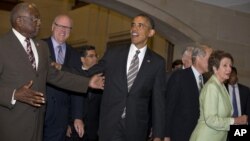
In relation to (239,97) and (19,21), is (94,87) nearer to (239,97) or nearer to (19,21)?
(19,21)

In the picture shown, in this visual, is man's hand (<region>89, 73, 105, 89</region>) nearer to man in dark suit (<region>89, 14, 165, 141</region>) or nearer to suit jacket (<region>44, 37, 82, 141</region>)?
man in dark suit (<region>89, 14, 165, 141</region>)

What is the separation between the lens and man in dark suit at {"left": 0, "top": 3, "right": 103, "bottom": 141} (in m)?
3.21

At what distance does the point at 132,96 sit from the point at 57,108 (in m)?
0.94

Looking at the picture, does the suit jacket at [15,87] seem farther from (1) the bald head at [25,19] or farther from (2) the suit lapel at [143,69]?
(2) the suit lapel at [143,69]

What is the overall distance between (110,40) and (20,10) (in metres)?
7.26

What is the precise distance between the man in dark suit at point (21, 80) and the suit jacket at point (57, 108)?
2.76ft

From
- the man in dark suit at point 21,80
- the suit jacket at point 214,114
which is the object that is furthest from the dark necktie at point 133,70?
the man in dark suit at point 21,80

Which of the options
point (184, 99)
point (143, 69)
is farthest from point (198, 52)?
point (143, 69)

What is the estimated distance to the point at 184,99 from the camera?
4.47 metres

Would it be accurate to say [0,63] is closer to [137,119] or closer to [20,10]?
[20,10]

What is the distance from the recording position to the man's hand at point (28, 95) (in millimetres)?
3139

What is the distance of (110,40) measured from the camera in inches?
418

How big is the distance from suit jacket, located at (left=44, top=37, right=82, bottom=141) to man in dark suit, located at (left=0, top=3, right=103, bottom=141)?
0.84 m

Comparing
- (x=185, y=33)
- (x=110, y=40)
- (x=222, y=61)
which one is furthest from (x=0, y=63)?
(x=110, y=40)
